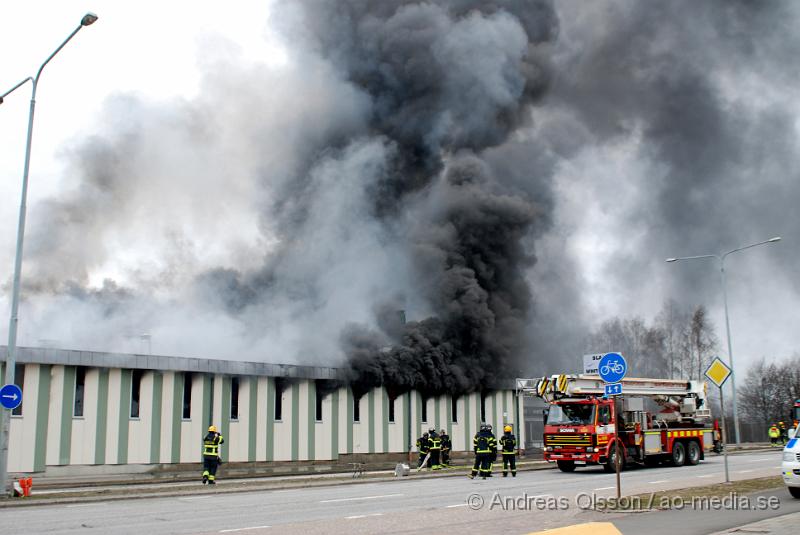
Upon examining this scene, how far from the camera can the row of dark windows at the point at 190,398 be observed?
24.4 m

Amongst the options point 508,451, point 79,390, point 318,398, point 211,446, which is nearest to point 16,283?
point 211,446

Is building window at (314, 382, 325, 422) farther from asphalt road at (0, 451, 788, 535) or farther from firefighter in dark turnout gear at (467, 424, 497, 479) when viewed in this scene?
asphalt road at (0, 451, 788, 535)

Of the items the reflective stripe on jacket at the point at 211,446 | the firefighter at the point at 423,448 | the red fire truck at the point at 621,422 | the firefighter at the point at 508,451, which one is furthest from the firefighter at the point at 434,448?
the reflective stripe on jacket at the point at 211,446

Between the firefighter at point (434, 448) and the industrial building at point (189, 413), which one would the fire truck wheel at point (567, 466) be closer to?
the firefighter at point (434, 448)

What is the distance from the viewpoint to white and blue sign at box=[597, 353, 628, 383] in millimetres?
13477

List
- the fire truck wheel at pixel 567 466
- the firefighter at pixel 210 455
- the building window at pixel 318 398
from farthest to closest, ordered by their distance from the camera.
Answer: the building window at pixel 318 398, the fire truck wheel at pixel 567 466, the firefighter at pixel 210 455

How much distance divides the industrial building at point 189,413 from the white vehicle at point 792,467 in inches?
628

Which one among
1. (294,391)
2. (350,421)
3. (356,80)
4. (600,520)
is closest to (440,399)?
(350,421)

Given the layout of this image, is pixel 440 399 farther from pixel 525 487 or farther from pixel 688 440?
pixel 525 487

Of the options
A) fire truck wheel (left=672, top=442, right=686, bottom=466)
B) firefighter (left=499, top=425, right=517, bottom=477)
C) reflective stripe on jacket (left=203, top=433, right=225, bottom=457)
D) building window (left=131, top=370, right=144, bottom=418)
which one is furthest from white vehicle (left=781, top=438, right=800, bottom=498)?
building window (left=131, top=370, right=144, bottom=418)

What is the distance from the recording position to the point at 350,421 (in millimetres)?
31578

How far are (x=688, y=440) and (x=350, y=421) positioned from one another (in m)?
13.1

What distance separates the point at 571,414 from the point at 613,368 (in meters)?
9.97

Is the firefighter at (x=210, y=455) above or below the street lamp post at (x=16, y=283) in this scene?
below
